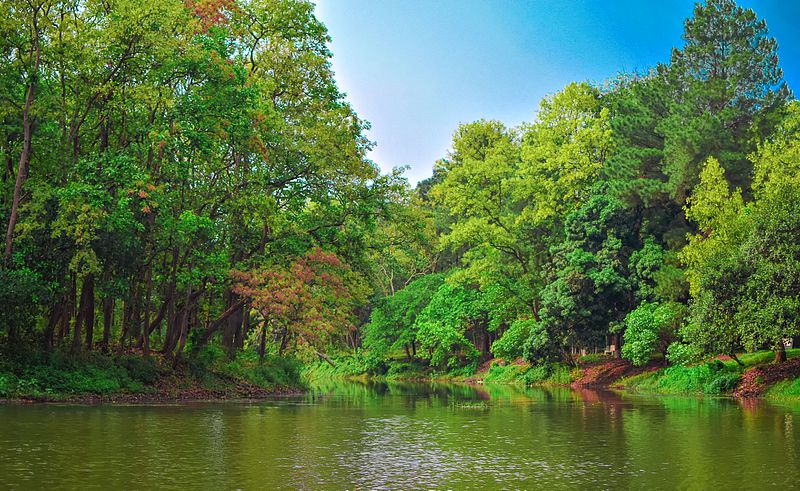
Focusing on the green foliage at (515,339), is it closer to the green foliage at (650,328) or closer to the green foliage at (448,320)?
the green foliage at (448,320)

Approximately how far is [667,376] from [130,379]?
92.9 feet

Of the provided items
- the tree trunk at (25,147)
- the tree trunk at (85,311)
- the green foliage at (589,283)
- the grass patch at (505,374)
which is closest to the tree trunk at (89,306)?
the tree trunk at (85,311)

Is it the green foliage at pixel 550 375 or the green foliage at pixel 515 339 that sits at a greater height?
the green foliage at pixel 515 339

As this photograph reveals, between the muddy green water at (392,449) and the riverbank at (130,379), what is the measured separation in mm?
2821

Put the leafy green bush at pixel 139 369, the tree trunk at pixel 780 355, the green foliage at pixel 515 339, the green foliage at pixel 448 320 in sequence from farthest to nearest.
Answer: the green foliage at pixel 448 320, the green foliage at pixel 515 339, the tree trunk at pixel 780 355, the leafy green bush at pixel 139 369

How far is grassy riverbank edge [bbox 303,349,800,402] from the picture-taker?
34906mm

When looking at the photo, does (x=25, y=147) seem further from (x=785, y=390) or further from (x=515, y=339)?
(x=515, y=339)

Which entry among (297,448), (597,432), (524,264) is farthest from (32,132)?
(524,264)

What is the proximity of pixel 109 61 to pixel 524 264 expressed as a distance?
134 feet

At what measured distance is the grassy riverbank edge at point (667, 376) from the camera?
115 feet

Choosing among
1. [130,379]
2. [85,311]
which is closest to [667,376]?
[130,379]

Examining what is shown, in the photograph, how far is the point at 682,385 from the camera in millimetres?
40625

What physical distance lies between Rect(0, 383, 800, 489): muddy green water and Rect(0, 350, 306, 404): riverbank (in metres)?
2.82

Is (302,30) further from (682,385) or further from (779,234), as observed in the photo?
(682,385)
